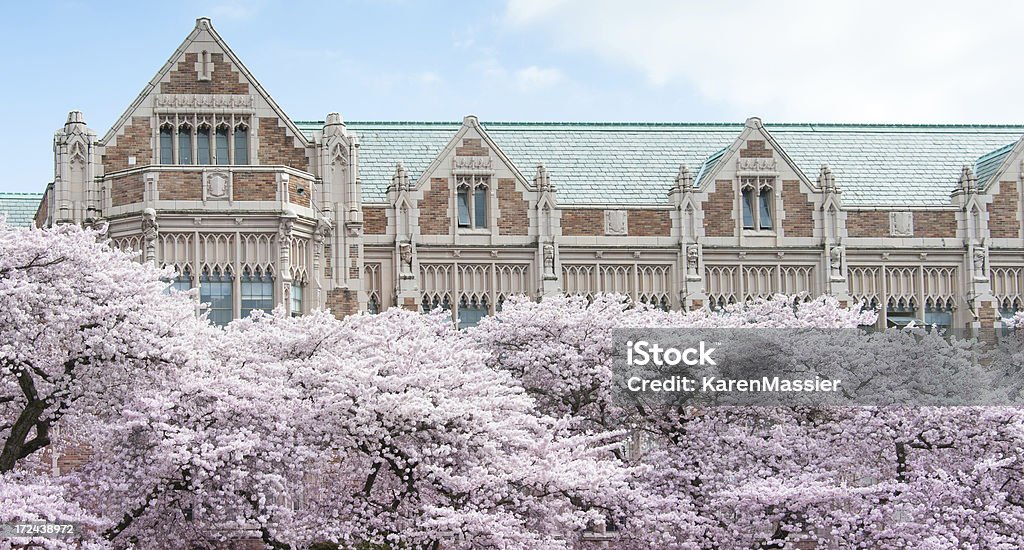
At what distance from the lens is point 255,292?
132 feet

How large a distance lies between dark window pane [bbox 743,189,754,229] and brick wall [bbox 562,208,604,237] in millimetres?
4257

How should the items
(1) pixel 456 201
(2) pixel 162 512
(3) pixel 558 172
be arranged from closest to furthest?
1. (2) pixel 162 512
2. (1) pixel 456 201
3. (3) pixel 558 172

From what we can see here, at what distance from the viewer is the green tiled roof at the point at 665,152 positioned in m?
47.9

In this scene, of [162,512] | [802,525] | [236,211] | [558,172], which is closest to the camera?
[162,512]

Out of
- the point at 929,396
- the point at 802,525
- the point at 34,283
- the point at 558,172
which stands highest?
the point at 558,172

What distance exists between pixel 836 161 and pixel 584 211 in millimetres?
9626

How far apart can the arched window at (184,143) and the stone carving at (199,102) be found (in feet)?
1.55

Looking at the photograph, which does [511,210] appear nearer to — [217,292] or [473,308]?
[473,308]

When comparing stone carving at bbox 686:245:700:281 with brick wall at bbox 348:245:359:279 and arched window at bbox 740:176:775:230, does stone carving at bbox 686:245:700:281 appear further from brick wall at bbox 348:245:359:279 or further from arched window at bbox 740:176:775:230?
brick wall at bbox 348:245:359:279

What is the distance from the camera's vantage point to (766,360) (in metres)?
36.2

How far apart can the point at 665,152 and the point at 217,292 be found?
15810mm

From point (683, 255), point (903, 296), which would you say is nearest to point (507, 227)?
point (683, 255)

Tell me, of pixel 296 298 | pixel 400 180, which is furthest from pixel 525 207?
pixel 296 298

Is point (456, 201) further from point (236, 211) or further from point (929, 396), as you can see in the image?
point (929, 396)
